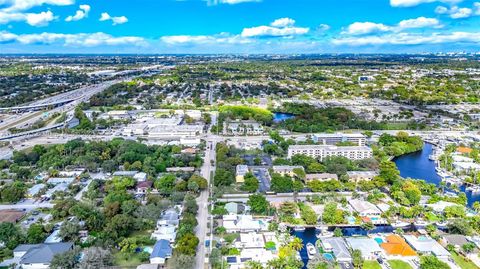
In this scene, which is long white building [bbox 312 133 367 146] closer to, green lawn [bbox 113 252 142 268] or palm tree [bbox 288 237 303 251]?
palm tree [bbox 288 237 303 251]

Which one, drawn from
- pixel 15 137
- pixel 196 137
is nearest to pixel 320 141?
→ pixel 196 137

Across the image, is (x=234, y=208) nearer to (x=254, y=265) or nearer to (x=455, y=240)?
(x=254, y=265)

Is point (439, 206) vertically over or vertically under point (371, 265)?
over

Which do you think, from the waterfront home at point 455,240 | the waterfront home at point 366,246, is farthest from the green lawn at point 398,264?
the waterfront home at point 455,240

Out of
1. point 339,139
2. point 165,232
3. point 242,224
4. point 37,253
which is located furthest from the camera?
point 339,139

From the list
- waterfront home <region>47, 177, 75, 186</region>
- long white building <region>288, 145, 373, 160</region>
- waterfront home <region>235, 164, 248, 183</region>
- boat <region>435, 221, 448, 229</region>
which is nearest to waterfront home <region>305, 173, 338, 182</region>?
waterfront home <region>235, 164, 248, 183</region>

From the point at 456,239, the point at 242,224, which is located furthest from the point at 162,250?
the point at 456,239

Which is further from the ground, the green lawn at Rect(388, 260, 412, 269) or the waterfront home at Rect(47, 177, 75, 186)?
the waterfront home at Rect(47, 177, 75, 186)
